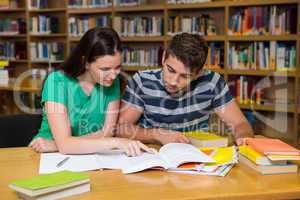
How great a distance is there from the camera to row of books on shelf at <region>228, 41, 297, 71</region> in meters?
3.78

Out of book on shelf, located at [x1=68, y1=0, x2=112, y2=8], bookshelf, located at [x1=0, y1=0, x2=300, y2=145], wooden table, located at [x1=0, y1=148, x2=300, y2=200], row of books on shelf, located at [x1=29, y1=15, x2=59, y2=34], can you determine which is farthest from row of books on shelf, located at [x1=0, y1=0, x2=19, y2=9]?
wooden table, located at [x1=0, y1=148, x2=300, y2=200]

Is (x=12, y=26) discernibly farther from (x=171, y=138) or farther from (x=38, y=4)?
(x=171, y=138)

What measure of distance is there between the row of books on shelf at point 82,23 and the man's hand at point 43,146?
3.59 meters

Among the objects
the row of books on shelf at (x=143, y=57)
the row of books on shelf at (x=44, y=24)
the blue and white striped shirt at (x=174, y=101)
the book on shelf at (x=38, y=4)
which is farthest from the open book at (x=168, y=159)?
the book on shelf at (x=38, y=4)

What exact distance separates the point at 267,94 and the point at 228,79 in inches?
17.0

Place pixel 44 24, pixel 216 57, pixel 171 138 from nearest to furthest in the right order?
pixel 171 138
pixel 216 57
pixel 44 24

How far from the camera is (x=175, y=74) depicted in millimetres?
1846

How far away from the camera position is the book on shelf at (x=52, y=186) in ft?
3.65

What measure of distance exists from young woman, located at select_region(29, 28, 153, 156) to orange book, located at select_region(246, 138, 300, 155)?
415 mm

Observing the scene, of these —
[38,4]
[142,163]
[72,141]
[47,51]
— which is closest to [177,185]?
[142,163]

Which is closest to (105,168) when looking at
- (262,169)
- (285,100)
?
(262,169)

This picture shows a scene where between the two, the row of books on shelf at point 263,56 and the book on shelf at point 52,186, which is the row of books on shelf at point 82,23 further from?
the book on shelf at point 52,186

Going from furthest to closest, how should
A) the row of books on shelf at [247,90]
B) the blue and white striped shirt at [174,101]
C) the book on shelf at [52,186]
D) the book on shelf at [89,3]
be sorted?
the book on shelf at [89,3] → the row of books on shelf at [247,90] → the blue and white striped shirt at [174,101] → the book on shelf at [52,186]

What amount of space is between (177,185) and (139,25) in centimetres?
366
